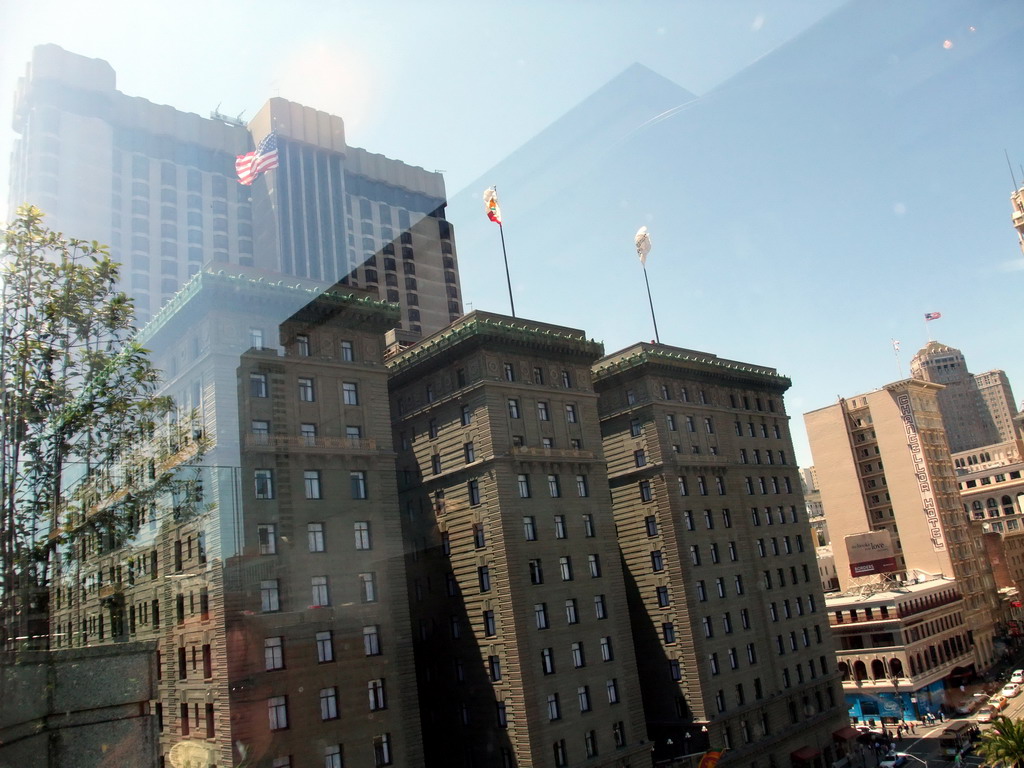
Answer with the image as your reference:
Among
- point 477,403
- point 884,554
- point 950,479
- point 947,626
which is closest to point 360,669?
point 477,403

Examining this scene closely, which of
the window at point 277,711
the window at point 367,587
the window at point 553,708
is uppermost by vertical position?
the window at point 367,587

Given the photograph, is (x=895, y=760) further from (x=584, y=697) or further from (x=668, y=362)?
(x=668, y=362)

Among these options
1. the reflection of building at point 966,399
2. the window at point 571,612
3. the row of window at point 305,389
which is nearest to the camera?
the row of window at point 305,389

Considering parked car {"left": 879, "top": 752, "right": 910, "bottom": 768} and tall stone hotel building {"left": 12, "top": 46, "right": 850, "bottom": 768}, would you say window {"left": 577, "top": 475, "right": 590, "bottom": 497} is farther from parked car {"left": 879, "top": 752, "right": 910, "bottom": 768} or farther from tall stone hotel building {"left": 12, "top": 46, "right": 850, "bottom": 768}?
parked car {"left": 879, "top": 752, "right": 910, "bottom": 768}

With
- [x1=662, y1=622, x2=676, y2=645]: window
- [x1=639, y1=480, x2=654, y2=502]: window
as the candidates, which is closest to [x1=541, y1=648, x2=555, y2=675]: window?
[x1=662, y1=622, x2=676, y2=645]: window

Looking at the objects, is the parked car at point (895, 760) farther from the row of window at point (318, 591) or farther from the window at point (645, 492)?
the row of window at point (318, 591)

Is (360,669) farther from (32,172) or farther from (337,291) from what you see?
(32,172)

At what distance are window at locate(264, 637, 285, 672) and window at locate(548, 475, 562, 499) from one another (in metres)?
15.7

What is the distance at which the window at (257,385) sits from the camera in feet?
98.7

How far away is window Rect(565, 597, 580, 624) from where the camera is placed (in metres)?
38.3

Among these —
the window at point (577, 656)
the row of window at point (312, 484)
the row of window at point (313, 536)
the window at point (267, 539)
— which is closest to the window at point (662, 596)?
the window at point (577, 656)

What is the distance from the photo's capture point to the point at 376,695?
30.6 m

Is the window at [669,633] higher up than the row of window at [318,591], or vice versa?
the row of window at [318,591]

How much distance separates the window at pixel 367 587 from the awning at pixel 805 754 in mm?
30629
